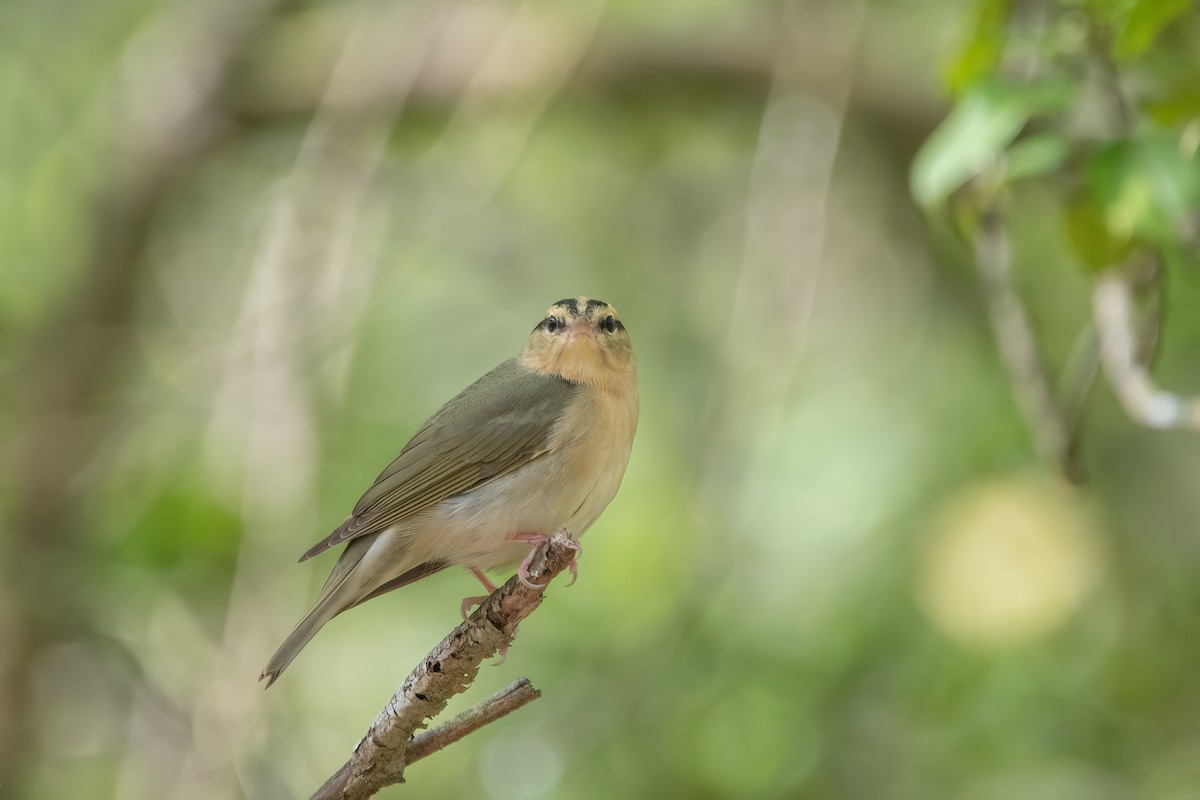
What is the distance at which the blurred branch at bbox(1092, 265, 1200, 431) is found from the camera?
12.4ft

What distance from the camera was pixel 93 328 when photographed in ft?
21.8

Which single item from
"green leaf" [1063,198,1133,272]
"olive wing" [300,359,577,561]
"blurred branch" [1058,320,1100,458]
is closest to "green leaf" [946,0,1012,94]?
"green leaf" [1063,198,1133,272]

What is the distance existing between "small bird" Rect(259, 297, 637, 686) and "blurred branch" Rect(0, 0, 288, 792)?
125 inches

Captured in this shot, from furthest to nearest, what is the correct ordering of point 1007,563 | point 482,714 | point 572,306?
point 1007,563 → point 572,306 → point 482,714

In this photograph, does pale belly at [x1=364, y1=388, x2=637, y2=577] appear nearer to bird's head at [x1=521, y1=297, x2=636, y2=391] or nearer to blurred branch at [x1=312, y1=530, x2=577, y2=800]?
bird's head at [x1=521, y1=297, x2=636, y2=391]

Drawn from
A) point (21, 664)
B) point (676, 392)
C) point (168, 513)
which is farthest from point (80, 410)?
point (676, 392)

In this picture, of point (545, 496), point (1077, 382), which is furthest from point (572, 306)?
point (1077, 382)

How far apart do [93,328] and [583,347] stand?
3537mm

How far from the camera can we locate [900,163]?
6.73m

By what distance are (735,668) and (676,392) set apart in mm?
1641

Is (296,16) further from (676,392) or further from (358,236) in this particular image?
(676,392)

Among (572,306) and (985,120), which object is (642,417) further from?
(985,120)

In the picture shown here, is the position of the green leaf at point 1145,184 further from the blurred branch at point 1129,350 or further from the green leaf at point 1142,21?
the blurred branch at point 1129,350

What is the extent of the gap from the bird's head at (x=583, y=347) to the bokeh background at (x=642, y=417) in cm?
97
